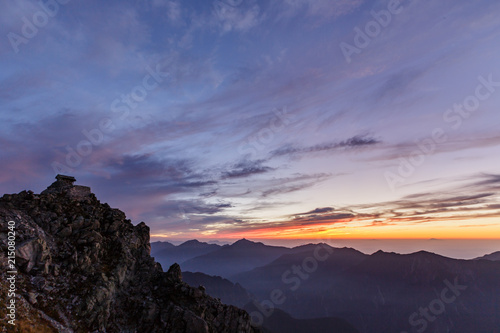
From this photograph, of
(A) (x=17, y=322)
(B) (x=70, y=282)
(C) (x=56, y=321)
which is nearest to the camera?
(A) (x=17, y=322)

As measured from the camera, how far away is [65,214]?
58.8m

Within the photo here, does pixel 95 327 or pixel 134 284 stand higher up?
pixel 134 284

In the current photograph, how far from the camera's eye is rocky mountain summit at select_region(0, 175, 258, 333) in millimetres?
43188

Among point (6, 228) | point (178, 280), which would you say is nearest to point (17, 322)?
point (6, 228)

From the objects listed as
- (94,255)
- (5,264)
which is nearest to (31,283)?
(5,264)

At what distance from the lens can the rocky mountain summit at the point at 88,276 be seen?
4319 cm

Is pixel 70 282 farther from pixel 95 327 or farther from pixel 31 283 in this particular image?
pixel 95 327

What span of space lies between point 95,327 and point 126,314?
26.2 feet

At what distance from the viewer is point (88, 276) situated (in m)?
51.8

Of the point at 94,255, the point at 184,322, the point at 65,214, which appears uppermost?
the point at 65,214

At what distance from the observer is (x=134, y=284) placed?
60.5 meters

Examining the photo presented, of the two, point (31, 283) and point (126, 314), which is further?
point (126, 314)

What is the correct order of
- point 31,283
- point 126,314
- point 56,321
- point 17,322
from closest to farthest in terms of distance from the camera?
1. point 17,322
2. point 56,321
3. point 31,283
4. point 126,314

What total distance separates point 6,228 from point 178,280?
37.5 metres
